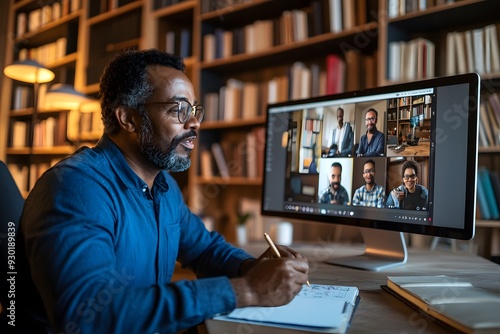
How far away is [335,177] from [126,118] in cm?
60

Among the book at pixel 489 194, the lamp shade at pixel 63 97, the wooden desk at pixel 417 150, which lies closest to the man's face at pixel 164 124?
the wooden desk at pixel 417 150

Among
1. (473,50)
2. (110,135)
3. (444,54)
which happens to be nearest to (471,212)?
(110,135)

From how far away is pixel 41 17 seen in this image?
3877mm

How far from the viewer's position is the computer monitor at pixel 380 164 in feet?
3.20

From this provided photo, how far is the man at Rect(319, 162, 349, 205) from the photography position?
1187mm

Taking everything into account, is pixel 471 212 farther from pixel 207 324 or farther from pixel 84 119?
pixel 84 119

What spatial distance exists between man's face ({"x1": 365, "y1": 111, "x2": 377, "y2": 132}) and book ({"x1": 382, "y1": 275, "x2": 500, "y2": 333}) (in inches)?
16.3

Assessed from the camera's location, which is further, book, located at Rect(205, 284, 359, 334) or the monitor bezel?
the monitor bezel

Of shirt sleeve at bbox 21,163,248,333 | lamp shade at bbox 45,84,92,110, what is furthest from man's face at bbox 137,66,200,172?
lamp shade at bbox 45,84,92,110

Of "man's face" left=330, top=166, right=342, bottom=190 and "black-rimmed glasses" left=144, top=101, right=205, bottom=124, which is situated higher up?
"black-rimmed glasses" left=144, top=101, right=205, bottom=124

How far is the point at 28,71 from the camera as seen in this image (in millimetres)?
2158

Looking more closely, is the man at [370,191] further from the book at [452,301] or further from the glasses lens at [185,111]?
the glasses lens at [185,111]

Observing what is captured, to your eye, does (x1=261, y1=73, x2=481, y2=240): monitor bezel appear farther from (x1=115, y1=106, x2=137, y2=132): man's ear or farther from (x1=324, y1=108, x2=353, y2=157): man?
(x1=115, y1=106, x2=137, y2=132): man's ear

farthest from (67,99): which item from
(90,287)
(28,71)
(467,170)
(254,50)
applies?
(467,170)
